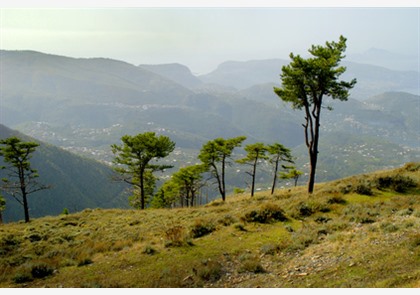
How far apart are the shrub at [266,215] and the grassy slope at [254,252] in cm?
16

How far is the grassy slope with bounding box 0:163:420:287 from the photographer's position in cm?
1077

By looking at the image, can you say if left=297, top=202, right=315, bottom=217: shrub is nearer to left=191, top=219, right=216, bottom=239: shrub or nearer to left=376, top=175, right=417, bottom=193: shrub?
left=191, top=219, right=216, bottom=239: shrub

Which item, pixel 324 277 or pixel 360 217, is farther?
pixel 360 217

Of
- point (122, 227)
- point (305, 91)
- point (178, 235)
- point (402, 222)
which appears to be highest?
point (305, 91)

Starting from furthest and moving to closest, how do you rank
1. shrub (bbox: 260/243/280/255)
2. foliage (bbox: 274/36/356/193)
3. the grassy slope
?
foliage (bbox: 274/36/356/193)
shrub (bbox: 260/243/280/255)
the grassy slope

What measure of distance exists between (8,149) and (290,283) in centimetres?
3569

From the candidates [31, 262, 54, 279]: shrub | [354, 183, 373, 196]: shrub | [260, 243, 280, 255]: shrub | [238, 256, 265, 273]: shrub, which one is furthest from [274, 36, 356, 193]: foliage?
[31, 262, 54, 279]: shrub

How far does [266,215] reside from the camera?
19141 millimetres

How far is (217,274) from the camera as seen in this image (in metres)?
12.2

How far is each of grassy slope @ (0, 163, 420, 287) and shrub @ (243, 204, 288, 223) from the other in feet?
0.52

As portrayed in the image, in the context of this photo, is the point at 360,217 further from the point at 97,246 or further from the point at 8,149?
the point at 8,149

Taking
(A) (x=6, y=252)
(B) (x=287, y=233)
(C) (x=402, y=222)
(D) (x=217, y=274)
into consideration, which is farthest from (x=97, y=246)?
(C) (x=402, y=222)

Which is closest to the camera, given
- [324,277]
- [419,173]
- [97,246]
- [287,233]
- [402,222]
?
[324,277]

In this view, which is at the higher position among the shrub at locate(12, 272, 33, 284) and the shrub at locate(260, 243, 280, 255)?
the shrub at locate(260, 243, 280, 255)
